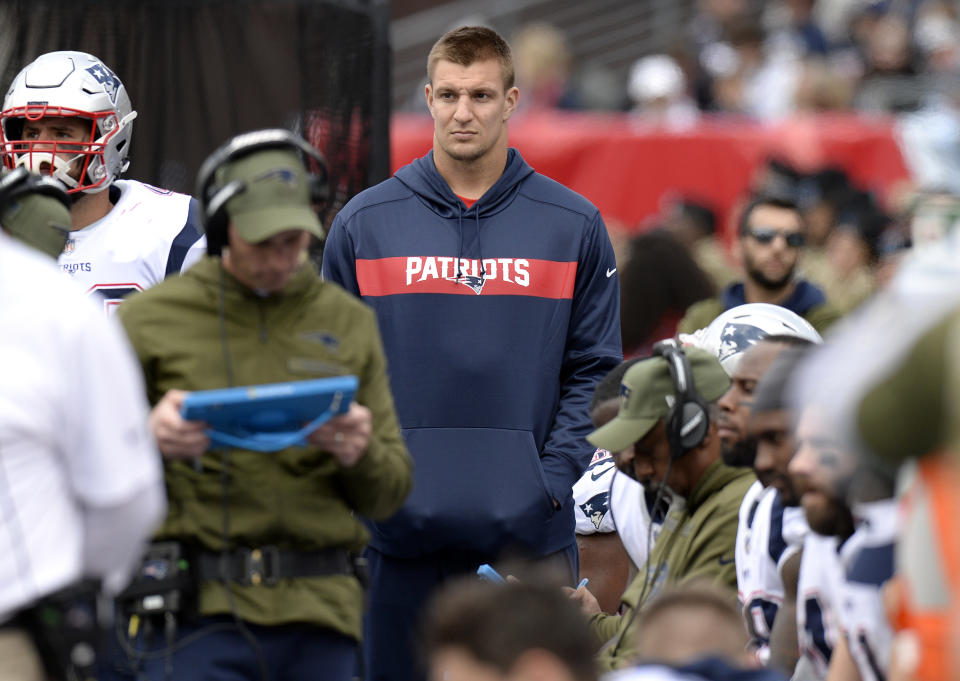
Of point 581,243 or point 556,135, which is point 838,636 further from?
point 556,135

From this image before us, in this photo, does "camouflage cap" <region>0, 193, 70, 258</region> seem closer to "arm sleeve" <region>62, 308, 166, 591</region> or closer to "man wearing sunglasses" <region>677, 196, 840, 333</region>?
"arm sleeve" <region>62, 308, 166, 591</region>

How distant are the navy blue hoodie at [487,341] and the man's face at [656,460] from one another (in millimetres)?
361

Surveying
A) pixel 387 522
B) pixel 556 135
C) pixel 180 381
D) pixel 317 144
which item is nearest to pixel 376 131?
pixel 317 144

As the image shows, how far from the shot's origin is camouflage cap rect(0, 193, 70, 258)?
4957 mm

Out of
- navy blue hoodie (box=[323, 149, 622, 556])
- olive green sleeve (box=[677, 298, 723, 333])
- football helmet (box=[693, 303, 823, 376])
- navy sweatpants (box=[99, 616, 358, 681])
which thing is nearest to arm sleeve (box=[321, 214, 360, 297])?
navy blue hoodie (box=[323, 149, 622, 556])

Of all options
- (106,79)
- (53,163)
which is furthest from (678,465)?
(106,79)

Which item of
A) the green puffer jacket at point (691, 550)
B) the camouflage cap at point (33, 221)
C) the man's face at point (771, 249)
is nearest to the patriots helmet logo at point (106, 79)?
the camouflage cap at point (33, 221)

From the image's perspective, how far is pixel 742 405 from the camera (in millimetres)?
5285

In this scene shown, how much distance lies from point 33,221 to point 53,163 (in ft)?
3.08

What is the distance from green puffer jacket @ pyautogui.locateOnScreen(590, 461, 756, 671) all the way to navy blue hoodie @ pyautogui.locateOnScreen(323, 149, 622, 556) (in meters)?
0.45

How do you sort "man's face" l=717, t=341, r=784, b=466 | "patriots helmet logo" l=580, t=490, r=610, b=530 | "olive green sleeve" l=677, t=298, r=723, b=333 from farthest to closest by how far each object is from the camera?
"olive green sleeve" l=677, t=298, r=723, b=333 → "patriots helmet logo" l=580, t=490, r=610, b=530 → "man's face" l=717, t=341, r=784, b=466

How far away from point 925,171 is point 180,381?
191 cm

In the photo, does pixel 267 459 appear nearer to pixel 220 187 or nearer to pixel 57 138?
pixel 220 187

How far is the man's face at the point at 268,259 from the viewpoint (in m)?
4.44
